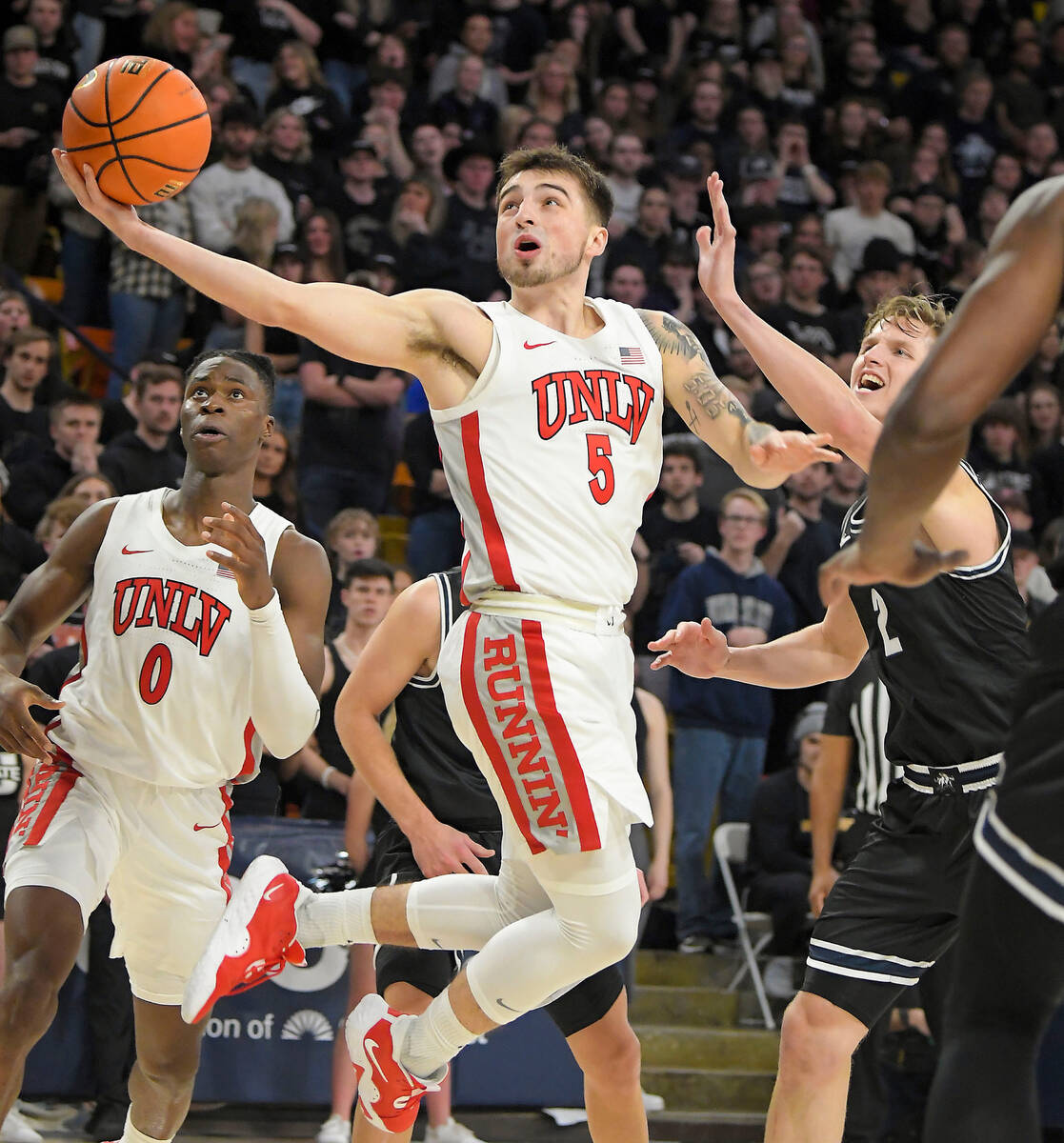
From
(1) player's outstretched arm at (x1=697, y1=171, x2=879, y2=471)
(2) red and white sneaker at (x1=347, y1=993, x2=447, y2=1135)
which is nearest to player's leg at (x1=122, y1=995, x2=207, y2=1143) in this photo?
(2) red and white sneaker at (x1=347, y1=993, x2=447, y2=1135)

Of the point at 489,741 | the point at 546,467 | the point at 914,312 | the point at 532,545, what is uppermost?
the point at 914,312

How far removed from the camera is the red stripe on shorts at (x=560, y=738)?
3.92 metres

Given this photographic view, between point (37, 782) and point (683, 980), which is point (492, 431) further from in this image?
point (683, 980)

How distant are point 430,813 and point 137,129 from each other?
7.35ft

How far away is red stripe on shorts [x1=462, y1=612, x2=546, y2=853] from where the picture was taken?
13.1 ft

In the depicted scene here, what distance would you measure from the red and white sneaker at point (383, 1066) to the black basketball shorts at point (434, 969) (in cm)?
42

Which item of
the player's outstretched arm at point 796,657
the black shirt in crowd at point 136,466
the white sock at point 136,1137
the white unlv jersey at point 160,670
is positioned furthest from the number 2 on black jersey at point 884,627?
the black shirt in crowd at point 136,466

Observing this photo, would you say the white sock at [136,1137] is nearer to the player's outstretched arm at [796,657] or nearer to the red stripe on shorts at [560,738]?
the red stripe on shorts at [560,738]

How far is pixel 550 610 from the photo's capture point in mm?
4027

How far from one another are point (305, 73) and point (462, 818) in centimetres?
816

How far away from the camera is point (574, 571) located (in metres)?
4.06

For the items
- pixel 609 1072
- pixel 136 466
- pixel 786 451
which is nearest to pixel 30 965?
pixel 609 1072

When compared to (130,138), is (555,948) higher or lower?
lower

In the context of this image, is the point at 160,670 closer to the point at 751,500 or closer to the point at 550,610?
the point at 550,610
